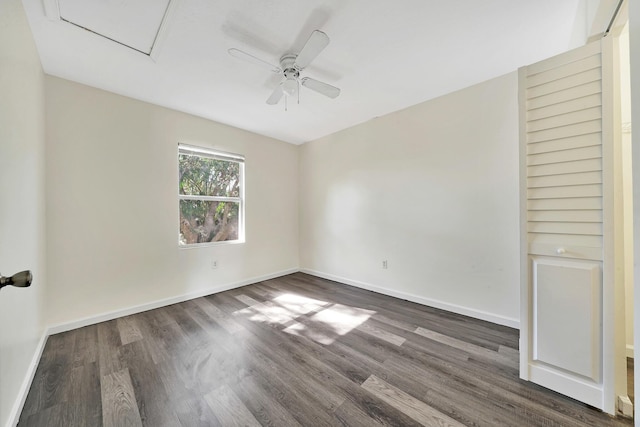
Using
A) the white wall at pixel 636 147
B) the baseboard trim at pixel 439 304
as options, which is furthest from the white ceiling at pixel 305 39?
the baseboard trim at pixel 439 304

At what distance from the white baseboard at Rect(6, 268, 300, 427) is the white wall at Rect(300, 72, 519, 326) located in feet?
4.93

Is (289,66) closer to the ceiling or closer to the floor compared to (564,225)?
closer to the ceiling

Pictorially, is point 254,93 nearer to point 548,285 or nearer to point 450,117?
Answer: point 450,117

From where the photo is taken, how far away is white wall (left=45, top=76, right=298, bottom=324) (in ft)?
7.57

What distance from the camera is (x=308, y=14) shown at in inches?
62.1

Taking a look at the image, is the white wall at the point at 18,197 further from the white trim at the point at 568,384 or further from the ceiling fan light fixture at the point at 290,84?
the white trim at the point at 568,384

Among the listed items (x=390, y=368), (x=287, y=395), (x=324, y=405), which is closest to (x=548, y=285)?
(x=390, y=368)

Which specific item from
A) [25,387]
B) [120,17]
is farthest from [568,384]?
[120,17]

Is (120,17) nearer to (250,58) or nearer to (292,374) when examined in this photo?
(250,58)

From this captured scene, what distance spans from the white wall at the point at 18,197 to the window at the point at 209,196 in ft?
4.27

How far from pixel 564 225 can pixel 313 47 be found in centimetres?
196

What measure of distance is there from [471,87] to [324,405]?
123 inches

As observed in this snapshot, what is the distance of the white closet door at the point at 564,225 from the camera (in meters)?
1.35

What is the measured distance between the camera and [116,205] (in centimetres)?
261
